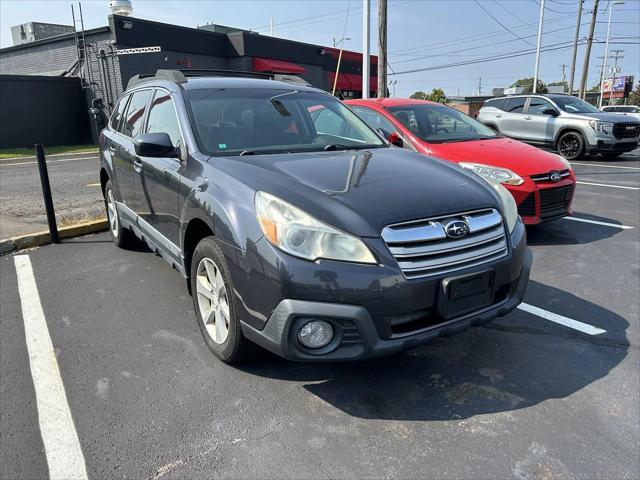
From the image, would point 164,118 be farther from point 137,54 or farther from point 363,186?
point 137,54

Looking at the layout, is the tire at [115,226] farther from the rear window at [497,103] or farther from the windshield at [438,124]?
the rear window at [497,103]

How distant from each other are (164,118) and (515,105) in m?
12.2

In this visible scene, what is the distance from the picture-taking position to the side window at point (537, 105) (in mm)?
13094

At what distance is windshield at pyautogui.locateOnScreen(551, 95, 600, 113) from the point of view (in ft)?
42.2

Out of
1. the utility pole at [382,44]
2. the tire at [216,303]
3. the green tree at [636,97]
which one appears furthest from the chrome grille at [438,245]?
the green tree at [636,97]

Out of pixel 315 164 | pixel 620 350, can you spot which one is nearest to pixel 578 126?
pixel 620 350

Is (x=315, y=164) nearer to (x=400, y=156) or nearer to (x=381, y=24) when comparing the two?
(x=400, y=156)

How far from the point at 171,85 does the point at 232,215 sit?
5.78 ft

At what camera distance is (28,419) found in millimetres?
2613

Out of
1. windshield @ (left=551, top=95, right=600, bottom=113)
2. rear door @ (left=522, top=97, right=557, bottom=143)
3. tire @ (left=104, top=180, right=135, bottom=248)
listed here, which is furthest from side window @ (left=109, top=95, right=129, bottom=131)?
windshield @ (left=551, top=95, right=600, bottom=113)

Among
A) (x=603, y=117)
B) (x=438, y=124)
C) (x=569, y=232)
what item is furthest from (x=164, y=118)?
(x=603, y=117)

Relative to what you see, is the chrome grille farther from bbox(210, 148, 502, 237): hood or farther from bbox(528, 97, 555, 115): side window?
bbox(528, 97, 555, 115): side window

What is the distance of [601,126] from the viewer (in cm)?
1221

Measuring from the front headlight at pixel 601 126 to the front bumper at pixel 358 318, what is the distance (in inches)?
458
